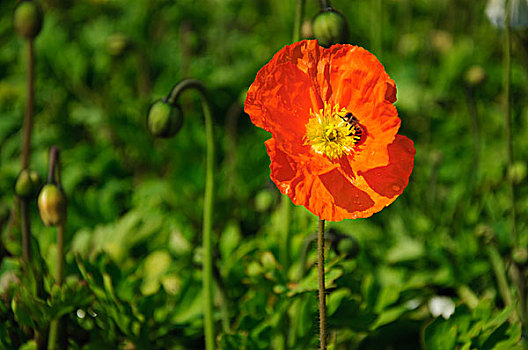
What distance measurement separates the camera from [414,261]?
1.70 metres

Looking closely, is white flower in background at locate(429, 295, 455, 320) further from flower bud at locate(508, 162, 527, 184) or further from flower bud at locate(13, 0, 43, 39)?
flower bud at locate(13, 0, 43, 39)

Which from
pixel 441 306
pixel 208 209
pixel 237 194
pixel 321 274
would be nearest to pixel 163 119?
pixel 208 209

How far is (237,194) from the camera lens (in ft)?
6.47

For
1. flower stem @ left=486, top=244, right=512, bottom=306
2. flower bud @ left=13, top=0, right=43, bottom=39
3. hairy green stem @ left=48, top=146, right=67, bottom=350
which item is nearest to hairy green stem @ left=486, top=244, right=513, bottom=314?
flower stem @ left=486, top=244, right=512, bottom=306

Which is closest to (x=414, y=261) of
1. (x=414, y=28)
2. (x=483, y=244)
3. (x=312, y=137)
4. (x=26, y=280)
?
(x=483, y=244)

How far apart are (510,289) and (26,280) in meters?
1.23

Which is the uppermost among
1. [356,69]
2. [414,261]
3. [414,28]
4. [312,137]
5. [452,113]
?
[356,69]

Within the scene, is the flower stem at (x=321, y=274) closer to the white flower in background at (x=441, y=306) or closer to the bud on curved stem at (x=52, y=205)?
the bud on curved stem at (x=52, y=205)

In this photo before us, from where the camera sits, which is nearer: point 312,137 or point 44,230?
point 312,137

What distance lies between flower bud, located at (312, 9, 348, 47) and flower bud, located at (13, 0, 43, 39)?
2.14 feet

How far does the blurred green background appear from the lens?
4.09 ft

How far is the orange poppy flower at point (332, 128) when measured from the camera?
32.9 inches

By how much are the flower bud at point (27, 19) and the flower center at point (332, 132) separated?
2.45 ft

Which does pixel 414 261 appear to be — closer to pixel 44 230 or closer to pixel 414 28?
pixel 44 230
